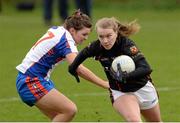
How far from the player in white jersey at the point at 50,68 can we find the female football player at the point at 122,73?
0.60ft

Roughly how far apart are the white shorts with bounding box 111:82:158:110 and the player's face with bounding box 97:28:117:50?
0.52 m

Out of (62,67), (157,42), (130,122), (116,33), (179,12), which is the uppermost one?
(116,33)

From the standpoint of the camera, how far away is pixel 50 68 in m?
7.73

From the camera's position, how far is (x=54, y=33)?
7.71m

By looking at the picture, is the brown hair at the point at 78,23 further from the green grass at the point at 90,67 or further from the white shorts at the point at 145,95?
the green grass at the point at 90,67

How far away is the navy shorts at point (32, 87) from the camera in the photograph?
24.8ft

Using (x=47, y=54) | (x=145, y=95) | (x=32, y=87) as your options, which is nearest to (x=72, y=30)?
(x=47, y=54)

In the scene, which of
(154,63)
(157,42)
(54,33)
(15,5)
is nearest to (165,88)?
(154,63)

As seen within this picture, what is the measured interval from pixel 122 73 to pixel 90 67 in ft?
22.2

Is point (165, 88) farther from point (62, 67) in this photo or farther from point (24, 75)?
point (24, 75)

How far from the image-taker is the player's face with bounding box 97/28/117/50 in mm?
7312

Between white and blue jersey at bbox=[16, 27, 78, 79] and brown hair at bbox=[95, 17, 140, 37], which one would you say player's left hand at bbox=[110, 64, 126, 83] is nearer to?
brown hair at bbox=[95, 17, 140, 37]

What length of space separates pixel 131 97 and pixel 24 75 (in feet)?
4.07

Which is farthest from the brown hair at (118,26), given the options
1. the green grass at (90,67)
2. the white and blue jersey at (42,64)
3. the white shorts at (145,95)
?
the green grass at (90,67)
